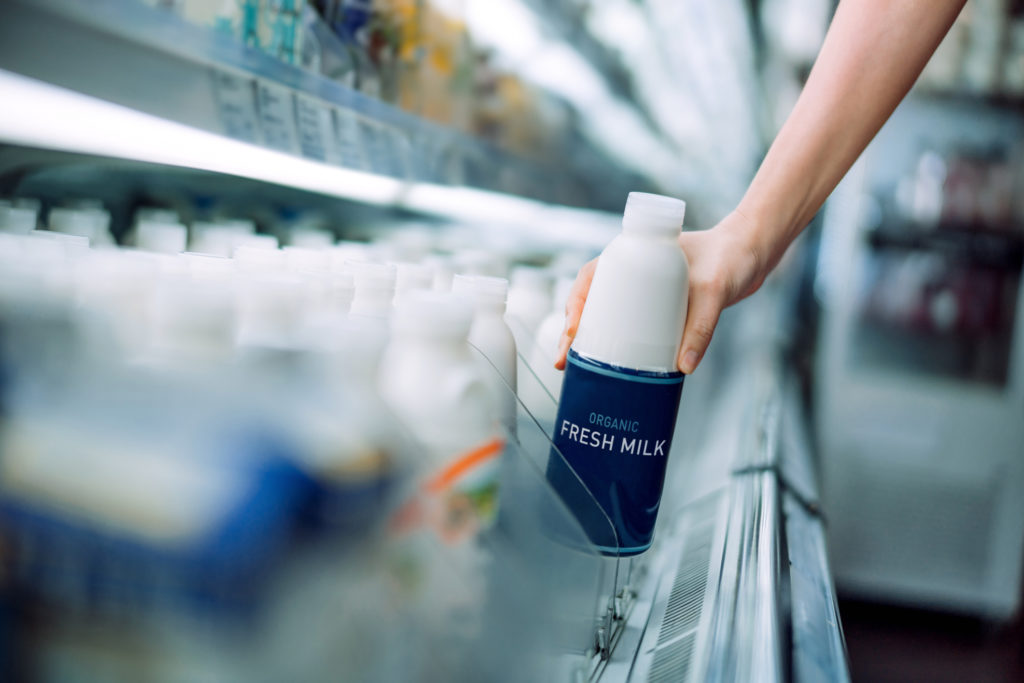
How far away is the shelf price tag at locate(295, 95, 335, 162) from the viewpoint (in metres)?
1.15

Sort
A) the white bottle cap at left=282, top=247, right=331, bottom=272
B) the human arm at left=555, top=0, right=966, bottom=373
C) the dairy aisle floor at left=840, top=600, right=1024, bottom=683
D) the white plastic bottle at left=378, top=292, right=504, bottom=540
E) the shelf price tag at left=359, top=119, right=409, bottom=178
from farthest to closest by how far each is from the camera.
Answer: the dairy aisle floor at left=840, top=600, right=1024, bottom=683
the shelf price tag at left=359, top=119, right=409, bottom=178
the human arm at left=555, top=0, right=966, bottom=373
the white bottle cap at left=282, top=247, right=331, bottom=272
the white plastic bottle at left=378, top=292, right=504, bottom=540

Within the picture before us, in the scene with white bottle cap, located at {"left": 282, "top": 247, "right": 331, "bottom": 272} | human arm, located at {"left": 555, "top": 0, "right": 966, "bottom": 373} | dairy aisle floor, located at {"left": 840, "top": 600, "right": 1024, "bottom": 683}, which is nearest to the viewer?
white bottle cap, located at {"left": 282, "top": 247, "right": 331, "bottom": 272}

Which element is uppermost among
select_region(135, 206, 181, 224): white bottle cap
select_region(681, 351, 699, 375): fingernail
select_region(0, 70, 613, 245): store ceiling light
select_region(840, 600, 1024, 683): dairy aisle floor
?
select_region(0, 70, 613, 245): store ceiling light

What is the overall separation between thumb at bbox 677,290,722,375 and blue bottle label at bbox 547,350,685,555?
2 centimetres

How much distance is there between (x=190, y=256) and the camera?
67 centimetres

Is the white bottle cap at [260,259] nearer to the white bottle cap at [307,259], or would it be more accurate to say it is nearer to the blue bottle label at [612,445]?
the white bottle cap at [307,259]

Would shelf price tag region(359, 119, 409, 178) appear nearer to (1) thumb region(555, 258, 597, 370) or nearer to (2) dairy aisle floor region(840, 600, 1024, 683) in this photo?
(1) thumb region(555, 258, 597, 370)

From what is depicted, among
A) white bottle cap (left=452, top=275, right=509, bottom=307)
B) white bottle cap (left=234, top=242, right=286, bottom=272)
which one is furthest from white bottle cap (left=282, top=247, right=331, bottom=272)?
white bottle cap (left=452, top=275, right=509, bottom=307)

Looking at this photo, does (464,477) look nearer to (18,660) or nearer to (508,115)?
(18,660)

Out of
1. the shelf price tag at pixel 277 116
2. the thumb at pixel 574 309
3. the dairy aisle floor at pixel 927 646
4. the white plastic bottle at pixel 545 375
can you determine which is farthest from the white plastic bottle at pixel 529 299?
the dairy aisle floor at pixel 927 646

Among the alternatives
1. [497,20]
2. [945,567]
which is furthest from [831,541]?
[497,20]

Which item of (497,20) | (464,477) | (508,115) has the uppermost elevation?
(497,20)

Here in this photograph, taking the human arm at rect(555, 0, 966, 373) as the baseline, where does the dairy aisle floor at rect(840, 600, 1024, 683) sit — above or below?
below

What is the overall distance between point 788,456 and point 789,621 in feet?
2.50
